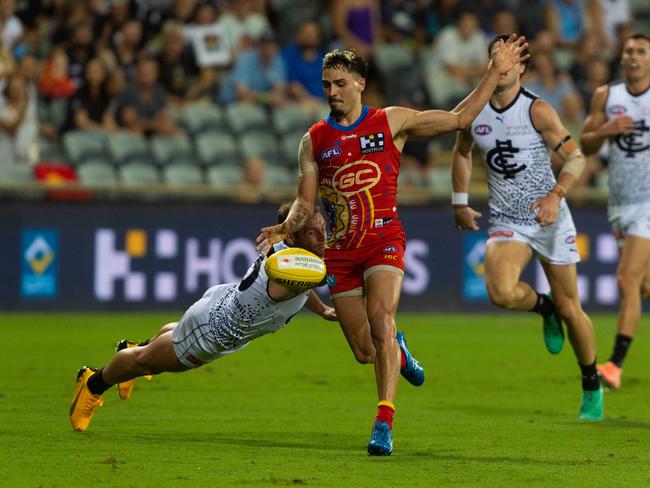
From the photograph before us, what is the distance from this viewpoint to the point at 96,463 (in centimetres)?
708

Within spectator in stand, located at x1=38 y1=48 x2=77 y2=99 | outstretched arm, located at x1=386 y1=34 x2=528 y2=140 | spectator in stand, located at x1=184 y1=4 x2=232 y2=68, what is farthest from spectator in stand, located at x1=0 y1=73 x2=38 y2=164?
outstretched arm, located at x1=386 y1=34 x2=528 y2=140

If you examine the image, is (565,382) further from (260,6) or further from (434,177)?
(260,6)

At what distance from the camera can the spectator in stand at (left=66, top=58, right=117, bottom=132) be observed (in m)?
17.7

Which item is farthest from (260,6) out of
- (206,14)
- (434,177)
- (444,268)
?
(444,268)

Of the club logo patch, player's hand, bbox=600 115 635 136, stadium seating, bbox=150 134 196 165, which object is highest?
the club logo patch

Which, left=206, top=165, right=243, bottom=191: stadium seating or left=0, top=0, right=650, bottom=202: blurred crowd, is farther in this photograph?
left=206, top=165, right=243, bottom=191: stadium seating

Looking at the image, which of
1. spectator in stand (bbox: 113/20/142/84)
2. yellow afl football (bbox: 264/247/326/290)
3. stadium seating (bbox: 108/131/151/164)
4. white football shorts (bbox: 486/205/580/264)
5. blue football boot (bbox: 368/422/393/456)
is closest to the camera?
yellow afl football (bbox: 264/247/326/290)

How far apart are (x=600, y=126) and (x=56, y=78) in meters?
8.82

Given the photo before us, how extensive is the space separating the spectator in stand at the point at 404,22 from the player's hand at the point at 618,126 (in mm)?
9888

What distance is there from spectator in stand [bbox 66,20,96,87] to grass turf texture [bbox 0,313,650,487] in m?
4.30

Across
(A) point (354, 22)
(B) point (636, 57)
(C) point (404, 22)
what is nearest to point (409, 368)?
(B) point (636, 57)

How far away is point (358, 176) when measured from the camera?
828cm

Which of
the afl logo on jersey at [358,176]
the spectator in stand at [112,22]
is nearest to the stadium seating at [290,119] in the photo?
the spectator in stand at [112,22]

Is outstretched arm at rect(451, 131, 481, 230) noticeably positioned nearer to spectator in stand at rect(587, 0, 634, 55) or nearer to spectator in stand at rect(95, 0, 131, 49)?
spectator in stand at rect(95, 0, 131, 49)
